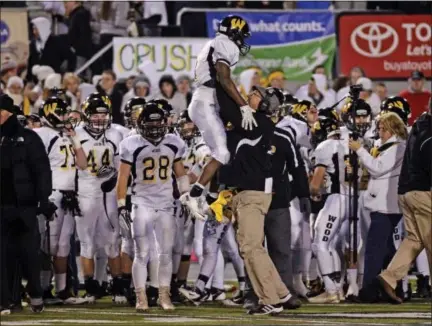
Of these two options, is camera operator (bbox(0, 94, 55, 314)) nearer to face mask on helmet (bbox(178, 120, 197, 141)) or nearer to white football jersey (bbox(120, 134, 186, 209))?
white football jersey (bbox(120, 134, 186, 209))

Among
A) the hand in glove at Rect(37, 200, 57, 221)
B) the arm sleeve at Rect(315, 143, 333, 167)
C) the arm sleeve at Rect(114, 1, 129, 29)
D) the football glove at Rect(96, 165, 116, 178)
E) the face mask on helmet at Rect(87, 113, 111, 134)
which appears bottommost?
the hand in glove at Rect(37, 200, 57, 221)

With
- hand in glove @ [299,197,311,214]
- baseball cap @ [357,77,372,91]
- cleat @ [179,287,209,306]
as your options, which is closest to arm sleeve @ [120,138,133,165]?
cleat @ [179,287,209,306]

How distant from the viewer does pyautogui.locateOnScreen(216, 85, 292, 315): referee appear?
13.0 metres

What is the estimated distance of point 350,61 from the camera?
22.5 meters

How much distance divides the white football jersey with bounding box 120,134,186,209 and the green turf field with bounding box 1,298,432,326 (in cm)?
97

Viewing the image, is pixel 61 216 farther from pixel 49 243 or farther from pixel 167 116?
pixel 167 116

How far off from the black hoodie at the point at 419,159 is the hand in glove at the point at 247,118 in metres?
1.47

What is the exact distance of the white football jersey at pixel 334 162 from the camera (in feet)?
50.2

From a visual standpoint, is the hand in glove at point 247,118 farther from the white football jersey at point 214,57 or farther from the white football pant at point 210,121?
the white football jersey at point 214,57

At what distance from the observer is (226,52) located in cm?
1317

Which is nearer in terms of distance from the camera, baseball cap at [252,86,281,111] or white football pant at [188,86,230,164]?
white football pant at [188,86,230,164]

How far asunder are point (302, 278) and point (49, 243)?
2547mm

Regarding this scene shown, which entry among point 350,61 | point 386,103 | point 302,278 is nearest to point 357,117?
point 386,103

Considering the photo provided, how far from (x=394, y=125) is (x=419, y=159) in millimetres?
1291
